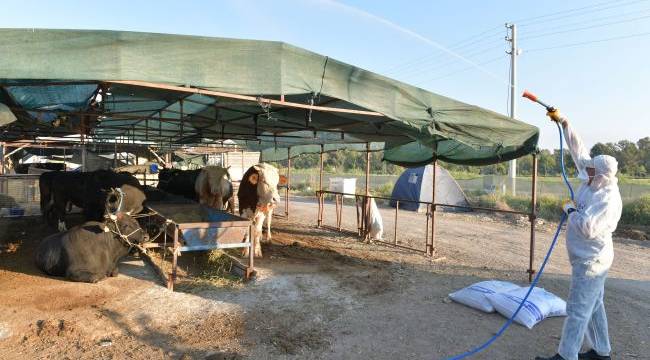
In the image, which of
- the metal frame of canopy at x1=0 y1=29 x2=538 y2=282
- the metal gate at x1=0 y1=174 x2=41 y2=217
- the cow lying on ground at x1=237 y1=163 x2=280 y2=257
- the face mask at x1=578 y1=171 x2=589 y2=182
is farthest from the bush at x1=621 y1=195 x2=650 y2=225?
the metal gate at x1=0 y1=174 x2=41 y2=217

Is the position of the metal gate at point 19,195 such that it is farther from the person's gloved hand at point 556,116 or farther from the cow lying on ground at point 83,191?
the person's gloved hand at point 556,116

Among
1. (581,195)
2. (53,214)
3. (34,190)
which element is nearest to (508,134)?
(581,195)

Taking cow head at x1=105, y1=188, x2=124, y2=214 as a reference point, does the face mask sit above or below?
above

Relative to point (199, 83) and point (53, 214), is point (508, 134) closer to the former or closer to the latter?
point (199, 83)

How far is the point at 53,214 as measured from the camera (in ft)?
32.7

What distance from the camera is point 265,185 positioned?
8.02 m

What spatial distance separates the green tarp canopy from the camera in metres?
3.82

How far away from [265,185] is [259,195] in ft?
0.80

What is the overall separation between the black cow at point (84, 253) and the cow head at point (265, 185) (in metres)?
2.51

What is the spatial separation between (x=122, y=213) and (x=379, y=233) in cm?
569

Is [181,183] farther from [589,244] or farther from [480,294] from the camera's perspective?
[589,244]

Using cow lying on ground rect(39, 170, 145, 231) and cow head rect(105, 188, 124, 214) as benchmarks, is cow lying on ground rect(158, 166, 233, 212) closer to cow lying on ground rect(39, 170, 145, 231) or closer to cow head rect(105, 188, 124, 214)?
cow lying on ground rect(39, 170, 145, 231)

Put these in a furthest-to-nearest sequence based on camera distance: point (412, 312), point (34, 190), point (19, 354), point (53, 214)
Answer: point (34, 190) < point (53, 214) < point (412, 312) < point (19, 354)

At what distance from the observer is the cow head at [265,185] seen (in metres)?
7.91
